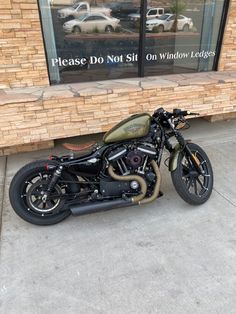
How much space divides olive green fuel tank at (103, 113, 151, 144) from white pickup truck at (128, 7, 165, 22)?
78.1 inches

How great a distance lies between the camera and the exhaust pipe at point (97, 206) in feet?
7.70

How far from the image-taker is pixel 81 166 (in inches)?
94.4

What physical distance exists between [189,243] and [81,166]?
110 centimetres

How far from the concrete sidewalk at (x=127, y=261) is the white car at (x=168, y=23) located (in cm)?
237

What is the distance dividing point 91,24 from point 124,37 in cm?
48

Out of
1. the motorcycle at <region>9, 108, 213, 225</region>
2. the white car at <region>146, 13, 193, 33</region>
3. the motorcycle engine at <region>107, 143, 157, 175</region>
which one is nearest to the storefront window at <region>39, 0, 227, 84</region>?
the white car at <region>146, 13, 193, 33</region>

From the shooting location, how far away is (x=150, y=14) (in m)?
3.74

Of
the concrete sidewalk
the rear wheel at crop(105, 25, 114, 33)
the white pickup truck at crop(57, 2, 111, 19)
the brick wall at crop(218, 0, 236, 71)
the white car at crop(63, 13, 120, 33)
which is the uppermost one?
the white pickup truck at crop(57, 2, 111, 19)

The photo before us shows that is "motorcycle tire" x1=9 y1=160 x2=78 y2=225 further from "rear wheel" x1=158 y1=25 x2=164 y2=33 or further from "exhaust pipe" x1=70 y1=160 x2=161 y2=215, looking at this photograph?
"rear wheel" x1=158 y1=25 x2=164 y2=33

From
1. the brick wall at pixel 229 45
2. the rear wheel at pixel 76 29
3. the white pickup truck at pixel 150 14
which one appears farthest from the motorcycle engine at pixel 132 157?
the brick wall at pixel 229 45

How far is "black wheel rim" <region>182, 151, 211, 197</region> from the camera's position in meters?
2.69

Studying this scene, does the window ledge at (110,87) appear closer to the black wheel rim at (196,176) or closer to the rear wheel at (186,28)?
the rear wheel at (186,28)

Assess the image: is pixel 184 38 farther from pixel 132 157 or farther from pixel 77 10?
pixel 132 157

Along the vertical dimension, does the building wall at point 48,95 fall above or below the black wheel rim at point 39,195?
above
